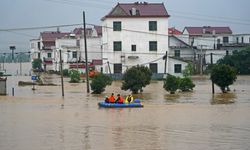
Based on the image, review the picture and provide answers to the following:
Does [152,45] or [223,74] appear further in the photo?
[152,45]

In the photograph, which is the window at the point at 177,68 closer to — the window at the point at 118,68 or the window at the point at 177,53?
the window at the point at 118,68

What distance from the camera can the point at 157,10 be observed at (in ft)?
220

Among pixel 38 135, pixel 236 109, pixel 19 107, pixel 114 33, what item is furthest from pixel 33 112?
pixel 114 33

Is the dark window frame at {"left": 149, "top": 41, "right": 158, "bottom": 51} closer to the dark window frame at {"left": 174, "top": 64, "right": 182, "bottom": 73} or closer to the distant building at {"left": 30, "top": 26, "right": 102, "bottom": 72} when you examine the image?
the dark window frame at {"left": 174, "top": 64, "right": 182, "bottom": 73}

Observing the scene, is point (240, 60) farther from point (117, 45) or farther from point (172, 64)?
point (117, 45)

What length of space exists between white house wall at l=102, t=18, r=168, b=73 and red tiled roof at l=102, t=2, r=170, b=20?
0.55m

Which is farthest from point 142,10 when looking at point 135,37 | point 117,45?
point 117,45

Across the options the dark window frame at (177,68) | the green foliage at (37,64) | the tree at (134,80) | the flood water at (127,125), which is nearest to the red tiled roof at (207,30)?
the green foliage at (37,64)

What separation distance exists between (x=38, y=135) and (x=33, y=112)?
9.66 metres

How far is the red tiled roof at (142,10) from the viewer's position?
66188 mm

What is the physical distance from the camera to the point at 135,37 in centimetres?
6688

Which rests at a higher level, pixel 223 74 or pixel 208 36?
pixel 208 36

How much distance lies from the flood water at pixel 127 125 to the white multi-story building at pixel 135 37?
30.6 metres

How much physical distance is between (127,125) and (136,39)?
45066 mm
